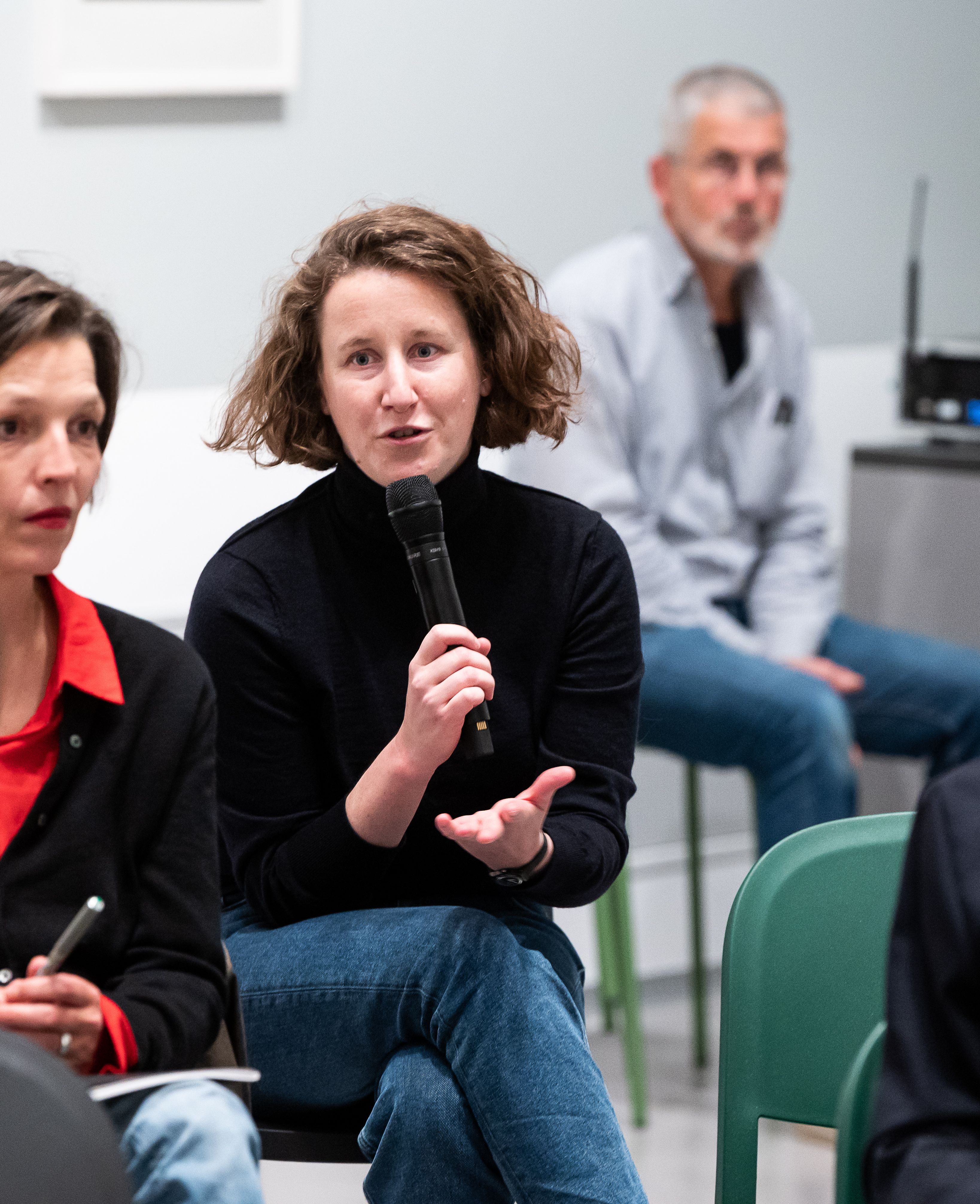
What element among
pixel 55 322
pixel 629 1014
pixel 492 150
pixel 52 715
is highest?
pixel 492 150

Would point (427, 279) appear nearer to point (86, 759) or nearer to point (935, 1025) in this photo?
point (86, 759)

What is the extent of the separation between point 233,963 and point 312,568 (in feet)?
1.15

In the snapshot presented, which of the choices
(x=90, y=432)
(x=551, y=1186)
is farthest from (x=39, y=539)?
(x=551, y=1186)

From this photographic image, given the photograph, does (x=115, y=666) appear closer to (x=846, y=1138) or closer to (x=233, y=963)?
(x=233, y=963)

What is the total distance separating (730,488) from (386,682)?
1.53 meters

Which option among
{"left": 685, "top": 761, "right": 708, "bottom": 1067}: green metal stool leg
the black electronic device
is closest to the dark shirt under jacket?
{"left": 685, "top": 761, "right": 708, "bottom": 1067}: green metal stool leg

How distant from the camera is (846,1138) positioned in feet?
3.35

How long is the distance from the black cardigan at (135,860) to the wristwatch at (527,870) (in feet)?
0.83

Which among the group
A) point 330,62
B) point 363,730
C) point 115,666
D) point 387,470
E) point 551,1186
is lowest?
point 551,1186

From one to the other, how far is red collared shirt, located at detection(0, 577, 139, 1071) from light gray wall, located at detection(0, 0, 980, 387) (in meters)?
1.24

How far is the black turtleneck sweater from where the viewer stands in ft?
4.54

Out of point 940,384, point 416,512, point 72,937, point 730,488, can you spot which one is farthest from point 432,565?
point 940,384

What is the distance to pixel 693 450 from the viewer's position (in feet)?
9.04

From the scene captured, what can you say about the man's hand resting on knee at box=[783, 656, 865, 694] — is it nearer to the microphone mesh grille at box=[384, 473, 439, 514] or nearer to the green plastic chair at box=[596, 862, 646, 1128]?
the green plastic chair at box=[596, 862, 646, 1128]
